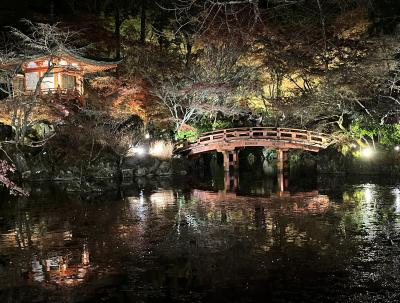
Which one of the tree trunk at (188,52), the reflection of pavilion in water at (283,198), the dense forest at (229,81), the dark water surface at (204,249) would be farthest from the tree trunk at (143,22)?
the dark water surface at (204,249)

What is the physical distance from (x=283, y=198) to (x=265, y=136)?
Result: 1224cm

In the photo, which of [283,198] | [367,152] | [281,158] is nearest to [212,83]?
[281,158]

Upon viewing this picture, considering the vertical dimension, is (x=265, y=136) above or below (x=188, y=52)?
below

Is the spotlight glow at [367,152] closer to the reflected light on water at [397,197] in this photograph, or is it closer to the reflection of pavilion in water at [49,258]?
the reflected light on water at [397,197]

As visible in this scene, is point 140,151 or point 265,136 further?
point 140,151

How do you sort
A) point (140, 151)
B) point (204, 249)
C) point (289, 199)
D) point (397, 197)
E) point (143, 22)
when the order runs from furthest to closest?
point (143, 22), point (140, 151), point (289, 199), point (397, 197), point (204, 249)

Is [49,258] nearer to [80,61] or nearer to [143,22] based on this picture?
[80,61]

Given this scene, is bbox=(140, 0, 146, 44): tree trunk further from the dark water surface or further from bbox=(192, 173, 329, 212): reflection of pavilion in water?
the dark water surface

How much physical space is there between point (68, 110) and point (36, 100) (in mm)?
2444

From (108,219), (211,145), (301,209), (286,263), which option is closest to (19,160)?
(211,145)

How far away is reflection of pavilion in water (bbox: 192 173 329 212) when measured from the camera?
17638 mm

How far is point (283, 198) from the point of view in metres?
20.2

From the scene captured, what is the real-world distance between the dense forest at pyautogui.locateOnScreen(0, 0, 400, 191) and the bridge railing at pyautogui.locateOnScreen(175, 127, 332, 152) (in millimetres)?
1290

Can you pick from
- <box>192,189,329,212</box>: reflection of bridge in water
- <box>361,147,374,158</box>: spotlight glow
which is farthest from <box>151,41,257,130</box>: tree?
<box>192,189,329,212</box>: reflection of bridge in water
